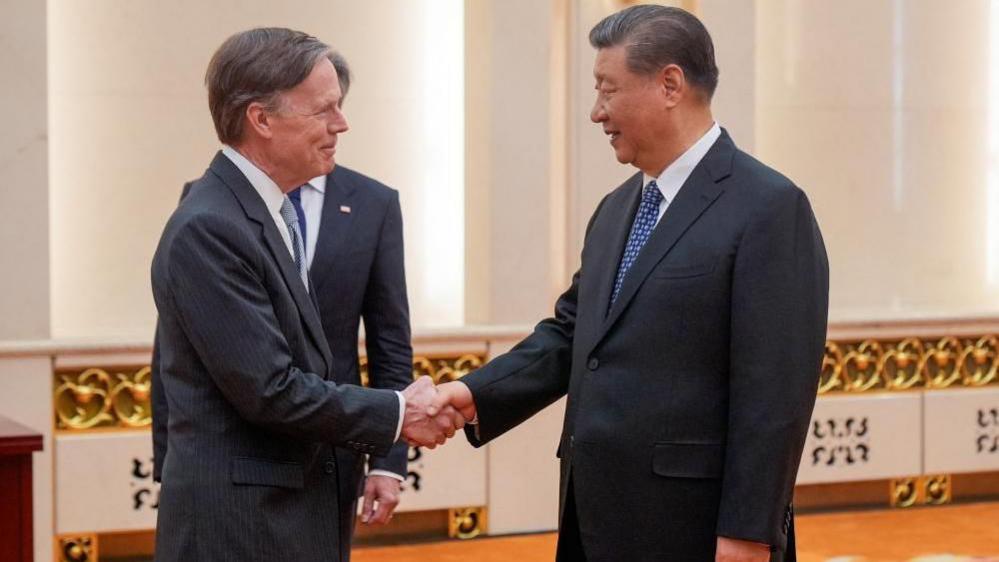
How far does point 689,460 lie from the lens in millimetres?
2926

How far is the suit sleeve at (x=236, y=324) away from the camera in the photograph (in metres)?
2.73

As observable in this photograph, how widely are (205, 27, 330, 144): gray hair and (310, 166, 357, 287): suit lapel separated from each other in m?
1.02

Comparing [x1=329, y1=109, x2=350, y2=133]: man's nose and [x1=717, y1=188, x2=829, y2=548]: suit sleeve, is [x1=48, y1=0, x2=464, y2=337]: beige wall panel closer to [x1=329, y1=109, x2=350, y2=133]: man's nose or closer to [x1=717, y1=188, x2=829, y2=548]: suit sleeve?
[x1=329, y1=109, x2=350, y2=133]: man's nose

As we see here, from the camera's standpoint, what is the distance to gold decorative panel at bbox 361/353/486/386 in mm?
6309

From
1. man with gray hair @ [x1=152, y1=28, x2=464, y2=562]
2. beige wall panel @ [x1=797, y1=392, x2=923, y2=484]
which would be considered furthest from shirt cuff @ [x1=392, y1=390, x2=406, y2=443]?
beige wall panel @ [x1=797, y1=392, x2=923, y2=484]

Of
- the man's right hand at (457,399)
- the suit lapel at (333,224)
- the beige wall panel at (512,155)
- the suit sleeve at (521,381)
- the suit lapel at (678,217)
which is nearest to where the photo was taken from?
the suit lapel at (678,217)

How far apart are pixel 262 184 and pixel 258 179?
0.01 meters

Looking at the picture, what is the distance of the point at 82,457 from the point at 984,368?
4.46m

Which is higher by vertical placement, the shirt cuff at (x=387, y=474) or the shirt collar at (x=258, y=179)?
the shirt collar at (x=258, y=179)

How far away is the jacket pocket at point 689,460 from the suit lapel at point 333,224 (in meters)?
1.31

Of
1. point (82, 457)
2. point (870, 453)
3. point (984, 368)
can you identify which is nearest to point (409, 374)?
point (82, 457)

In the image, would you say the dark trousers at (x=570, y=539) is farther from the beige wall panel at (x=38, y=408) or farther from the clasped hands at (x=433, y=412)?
the beige wall panel at (x=38, y=408)

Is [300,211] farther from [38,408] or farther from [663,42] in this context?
[38,408]

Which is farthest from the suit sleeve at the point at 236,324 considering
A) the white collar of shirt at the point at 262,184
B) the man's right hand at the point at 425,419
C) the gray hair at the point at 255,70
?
the man's right hand at the point at 425,419
